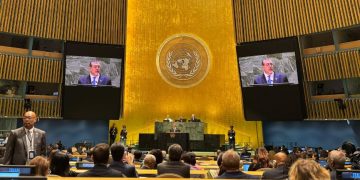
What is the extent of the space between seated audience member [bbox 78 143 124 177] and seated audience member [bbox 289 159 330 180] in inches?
Result: 72.3

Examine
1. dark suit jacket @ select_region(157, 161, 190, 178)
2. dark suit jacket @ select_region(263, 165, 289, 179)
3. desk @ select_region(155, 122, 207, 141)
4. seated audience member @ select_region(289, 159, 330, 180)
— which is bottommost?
dark suit jacket @ select_region(263, 165, 289, 179)

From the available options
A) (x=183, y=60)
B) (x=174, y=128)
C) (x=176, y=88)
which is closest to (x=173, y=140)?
(x=174, y=128)

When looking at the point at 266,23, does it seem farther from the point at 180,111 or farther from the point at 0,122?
the point at 0,122

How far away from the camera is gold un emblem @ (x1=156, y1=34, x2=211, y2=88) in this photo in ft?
54.3

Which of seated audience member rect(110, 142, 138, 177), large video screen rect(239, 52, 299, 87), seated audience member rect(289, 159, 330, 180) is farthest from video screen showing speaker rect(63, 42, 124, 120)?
seated audience member rect(289, 159, 330, 180)

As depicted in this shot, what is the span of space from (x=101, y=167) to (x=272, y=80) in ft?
39.8

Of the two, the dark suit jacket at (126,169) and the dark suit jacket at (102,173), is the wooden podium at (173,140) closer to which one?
the dark suit jacket at (126,169)

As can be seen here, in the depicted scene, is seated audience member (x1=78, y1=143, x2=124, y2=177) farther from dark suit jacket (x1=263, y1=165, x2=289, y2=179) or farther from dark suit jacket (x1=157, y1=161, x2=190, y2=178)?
dark suit jacket (x1=263, y1=165, x2=289, y2=179)

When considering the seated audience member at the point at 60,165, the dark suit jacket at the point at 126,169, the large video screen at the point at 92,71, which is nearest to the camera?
the seated audience member at the point at 60,165

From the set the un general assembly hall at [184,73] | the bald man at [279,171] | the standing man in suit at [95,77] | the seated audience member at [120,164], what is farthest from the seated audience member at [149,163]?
the standing man in suit at [95,77]

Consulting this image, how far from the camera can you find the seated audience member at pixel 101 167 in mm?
3027

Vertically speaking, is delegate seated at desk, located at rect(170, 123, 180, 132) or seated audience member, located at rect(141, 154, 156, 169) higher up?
delegate seated at desk, located at rect(170, 123, 180, 132)

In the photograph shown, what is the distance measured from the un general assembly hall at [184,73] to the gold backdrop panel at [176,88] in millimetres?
57

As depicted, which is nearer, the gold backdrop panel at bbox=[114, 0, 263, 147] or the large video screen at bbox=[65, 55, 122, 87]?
the large video screen at bbox=[65, 55, 122, 87]
